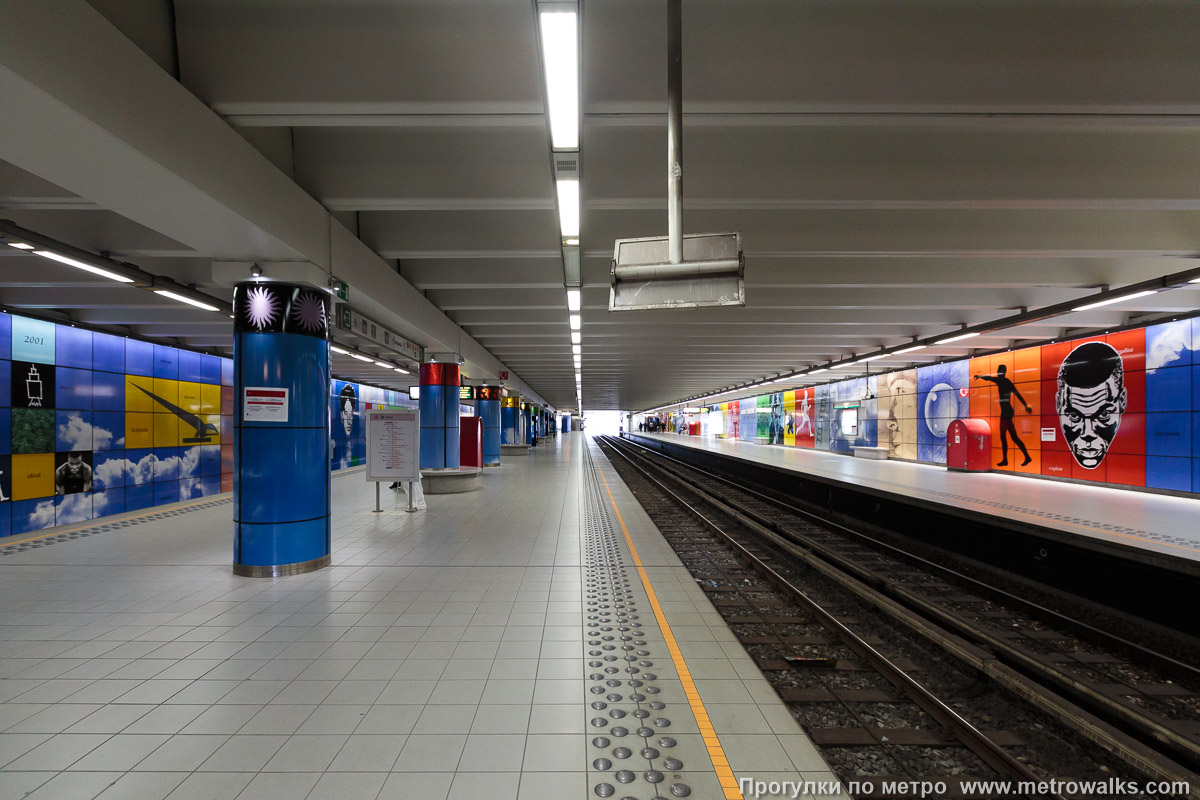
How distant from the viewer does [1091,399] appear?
39.7 feet

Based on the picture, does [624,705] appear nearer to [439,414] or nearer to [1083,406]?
[439,414]

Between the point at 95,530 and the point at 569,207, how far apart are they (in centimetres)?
963

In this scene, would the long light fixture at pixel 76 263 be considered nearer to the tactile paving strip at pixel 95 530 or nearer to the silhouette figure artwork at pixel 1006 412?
the tactile paving strip at pixel 95 530

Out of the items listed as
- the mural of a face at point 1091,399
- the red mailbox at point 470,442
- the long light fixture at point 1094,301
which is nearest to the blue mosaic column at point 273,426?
the red mailbox at point 470,442

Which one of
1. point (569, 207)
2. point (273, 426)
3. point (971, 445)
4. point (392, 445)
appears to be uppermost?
point (569, 207)

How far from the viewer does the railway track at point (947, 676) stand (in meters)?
3.08

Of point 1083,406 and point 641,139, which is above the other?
point 641,139

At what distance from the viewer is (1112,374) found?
11516 millimetres

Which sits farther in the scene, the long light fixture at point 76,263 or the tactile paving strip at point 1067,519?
the tactile paving strip at point 1067,519

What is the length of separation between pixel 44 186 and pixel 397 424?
5616mm

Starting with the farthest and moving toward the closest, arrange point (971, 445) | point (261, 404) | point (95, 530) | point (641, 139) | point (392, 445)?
point (971, 445) → point (392, 445) → point (95, 530) → point (261, 404) → point (641, 139)

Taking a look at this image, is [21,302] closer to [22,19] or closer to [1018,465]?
[22,19]

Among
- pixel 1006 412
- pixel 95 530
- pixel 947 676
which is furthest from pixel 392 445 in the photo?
pixel 1006 412

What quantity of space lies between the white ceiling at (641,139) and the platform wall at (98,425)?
5.14 ft
